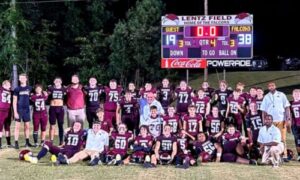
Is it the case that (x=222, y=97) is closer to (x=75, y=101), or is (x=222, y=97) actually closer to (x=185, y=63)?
(x=75, y=101)

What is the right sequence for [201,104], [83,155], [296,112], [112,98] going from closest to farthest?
[83,155]
[296,112]
[201,104]
[112,98]

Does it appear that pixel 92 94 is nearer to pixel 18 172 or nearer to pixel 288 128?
pixel 18 172

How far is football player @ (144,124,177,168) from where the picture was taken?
12.0 m

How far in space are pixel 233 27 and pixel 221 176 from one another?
11504 mm

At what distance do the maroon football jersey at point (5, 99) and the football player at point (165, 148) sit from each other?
4.22 metres

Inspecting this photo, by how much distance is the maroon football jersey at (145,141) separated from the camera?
40.1ft

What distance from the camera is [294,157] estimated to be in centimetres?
1305

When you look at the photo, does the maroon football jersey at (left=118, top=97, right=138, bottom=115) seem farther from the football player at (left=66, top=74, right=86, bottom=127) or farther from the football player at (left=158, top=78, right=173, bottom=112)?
the football player at (left=66, top=74, right=86, bottom=127)

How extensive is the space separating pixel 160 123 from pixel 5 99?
3.91 meters

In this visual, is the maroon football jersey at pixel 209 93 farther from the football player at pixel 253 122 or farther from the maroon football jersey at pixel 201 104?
the football player at pixel 253 122

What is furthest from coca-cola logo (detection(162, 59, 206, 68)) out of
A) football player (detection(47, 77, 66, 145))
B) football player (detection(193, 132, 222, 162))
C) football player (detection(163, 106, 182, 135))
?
football player (detection(193, 132, 222, 162))

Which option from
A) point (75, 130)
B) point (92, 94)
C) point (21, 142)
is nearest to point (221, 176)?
point (75, 130)

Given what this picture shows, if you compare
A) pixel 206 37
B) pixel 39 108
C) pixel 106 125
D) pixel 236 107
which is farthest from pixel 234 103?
pixel 206 37

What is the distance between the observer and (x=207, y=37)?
21.3m
